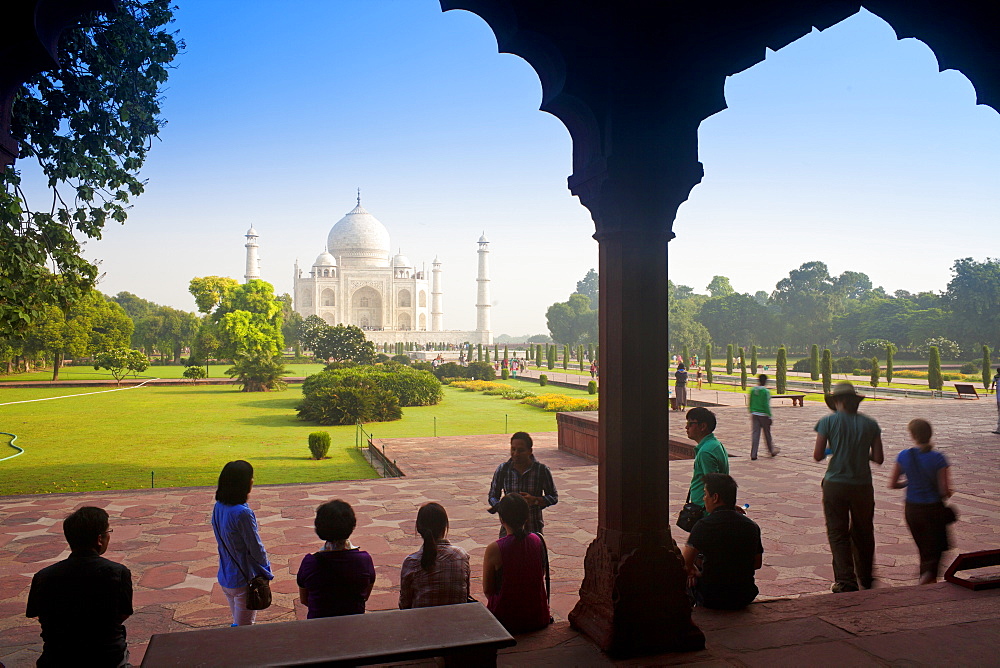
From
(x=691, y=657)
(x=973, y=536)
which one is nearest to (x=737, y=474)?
(x=973, y=536)

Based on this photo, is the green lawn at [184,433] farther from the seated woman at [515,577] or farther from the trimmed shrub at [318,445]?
the seated woman at [515,577]

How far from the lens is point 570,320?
64875mm

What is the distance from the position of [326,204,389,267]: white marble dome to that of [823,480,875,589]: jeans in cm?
6227

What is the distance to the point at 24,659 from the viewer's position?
2961mm

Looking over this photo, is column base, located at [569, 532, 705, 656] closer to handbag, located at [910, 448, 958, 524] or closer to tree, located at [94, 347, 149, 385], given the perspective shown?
handbag, located at [910, 448, 958, 524]

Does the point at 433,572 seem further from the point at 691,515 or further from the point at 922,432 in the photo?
the point at 922,432

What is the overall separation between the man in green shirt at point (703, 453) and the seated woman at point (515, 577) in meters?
0.88

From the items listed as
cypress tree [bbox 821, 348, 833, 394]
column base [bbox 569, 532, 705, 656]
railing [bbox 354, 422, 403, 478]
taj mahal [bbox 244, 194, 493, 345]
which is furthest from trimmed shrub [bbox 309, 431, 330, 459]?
taj mahal [bbox 244, 194, 493, 345]

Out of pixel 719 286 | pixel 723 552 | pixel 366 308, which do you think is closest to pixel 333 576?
pixel 723 552

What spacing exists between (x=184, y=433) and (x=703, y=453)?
1139 cm

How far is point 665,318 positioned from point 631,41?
3.37 ft

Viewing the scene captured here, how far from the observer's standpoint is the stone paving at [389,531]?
367 cm

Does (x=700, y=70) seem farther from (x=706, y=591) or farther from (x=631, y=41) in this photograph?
(x=706, y=591)

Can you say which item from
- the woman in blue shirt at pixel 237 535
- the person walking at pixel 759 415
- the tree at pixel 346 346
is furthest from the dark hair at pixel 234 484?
the tree at pixel 346 346
